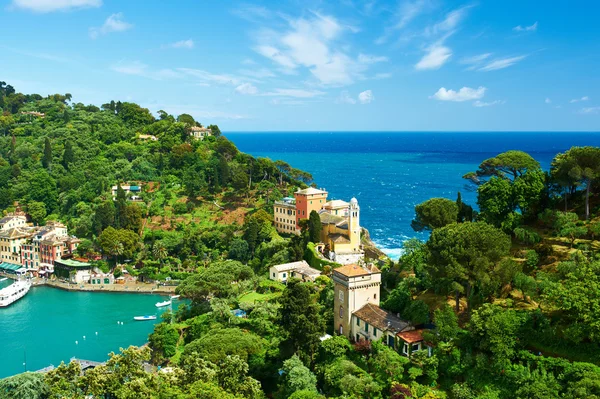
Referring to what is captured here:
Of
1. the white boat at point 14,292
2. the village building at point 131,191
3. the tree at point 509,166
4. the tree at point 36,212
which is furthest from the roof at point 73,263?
the tree at point 509,166

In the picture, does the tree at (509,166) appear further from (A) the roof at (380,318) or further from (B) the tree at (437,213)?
(A) the roof at (380,318)

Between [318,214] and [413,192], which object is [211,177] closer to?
[318,214]

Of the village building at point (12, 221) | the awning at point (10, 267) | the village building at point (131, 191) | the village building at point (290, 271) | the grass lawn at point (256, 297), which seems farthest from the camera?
the village building at point (131, 191)

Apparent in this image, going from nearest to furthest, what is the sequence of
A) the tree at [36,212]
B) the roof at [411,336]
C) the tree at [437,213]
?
the roof at [411,336] < the tree at [437,213] < the tree at [36,212]

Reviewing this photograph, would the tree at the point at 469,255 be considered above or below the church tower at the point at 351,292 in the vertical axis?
above

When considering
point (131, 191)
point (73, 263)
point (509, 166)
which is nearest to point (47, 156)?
point (131, 191)
